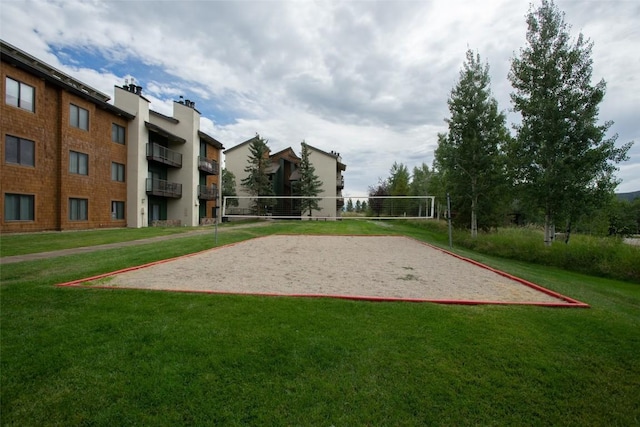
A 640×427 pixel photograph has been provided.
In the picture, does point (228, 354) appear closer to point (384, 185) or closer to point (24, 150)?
point (24, 150)

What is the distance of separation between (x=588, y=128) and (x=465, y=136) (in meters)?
5.97

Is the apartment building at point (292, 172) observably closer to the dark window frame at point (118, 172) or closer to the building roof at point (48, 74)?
the dark window frame at point (118, 172)

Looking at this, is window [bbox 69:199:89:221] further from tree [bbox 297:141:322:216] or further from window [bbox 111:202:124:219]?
tree [bbox 297:141:322:216]

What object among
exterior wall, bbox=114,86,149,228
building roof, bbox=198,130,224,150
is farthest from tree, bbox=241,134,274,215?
exterior wall, bbox=114,86,149,228

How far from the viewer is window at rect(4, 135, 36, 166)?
46.0ft

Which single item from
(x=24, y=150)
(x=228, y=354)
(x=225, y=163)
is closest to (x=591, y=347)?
(x=228, y=354)

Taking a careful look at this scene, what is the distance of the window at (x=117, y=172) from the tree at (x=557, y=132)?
24095 mm

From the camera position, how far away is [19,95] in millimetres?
14367

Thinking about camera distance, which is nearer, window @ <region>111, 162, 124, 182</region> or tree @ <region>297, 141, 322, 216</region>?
window @ <region>111, 162, 124, 182</region>

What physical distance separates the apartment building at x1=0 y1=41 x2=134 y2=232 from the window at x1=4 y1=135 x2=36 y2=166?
4 centimetres

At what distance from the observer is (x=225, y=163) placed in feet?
137

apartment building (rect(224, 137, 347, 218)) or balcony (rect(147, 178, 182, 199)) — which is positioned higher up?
apartment building (rect(224, 137, 347, 218))

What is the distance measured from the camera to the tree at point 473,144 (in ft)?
56.4

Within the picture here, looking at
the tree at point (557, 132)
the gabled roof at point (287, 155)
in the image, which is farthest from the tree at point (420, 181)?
the tree at point (557, 132)
